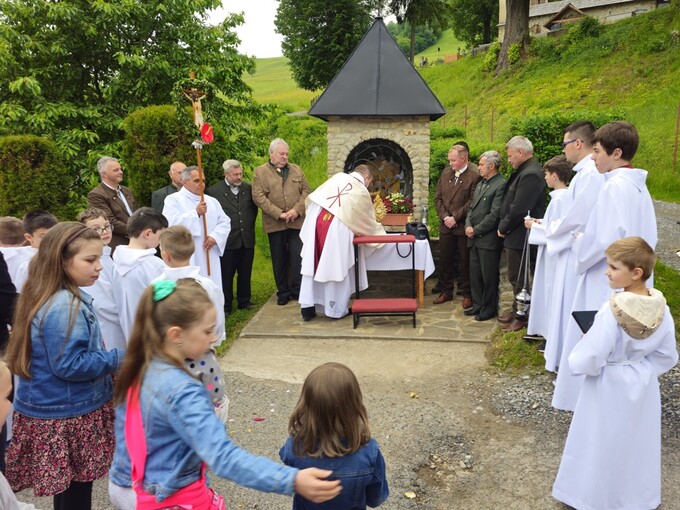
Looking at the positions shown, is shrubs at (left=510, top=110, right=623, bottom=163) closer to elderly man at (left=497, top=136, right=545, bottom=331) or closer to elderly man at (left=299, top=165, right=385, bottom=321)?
elderly man at (left=497, top=136, right=545, bottom=331)

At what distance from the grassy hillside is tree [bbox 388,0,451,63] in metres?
4.00

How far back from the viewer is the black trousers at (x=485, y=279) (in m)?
7.44

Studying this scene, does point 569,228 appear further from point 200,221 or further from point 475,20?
point 475,20

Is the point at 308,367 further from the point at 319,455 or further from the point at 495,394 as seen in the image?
the point at 319,455

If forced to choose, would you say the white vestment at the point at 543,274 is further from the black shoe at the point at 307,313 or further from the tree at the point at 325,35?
the tree at the point at 325,35

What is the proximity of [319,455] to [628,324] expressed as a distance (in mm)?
1957

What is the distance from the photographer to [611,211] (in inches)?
178

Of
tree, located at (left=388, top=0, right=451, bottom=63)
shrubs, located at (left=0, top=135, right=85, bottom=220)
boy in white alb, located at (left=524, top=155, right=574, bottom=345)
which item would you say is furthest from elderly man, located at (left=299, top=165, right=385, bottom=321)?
tree, located at (left=388, top=0, right=451, bottom=63)

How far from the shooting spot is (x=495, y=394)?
5.56m

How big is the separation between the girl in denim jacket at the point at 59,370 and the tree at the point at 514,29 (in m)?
32.1

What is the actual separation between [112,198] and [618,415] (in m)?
Answer: 5.77

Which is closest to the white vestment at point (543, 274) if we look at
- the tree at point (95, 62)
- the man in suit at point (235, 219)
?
the man in suit at point (235, 219)

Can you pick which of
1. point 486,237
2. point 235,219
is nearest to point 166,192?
point 235,219

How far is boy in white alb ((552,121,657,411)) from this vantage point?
4488mm
